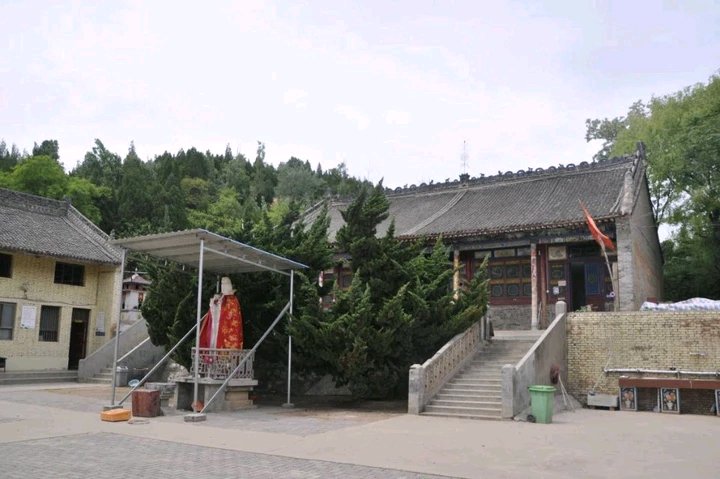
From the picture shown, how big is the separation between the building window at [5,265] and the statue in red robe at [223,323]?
41.0ft

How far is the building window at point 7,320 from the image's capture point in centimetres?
2225

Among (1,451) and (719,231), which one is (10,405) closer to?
(1,451)

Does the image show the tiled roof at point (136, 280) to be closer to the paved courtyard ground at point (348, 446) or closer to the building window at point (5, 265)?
the building window at point (5, 265)

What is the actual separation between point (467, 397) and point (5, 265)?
711 inches

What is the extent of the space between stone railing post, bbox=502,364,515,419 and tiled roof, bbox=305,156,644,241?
9.52 metres

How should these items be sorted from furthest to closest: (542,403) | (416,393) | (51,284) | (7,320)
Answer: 1. (51,284)
2. (7,320)
3. (416,393)
4. (542,403)

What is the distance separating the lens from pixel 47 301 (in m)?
23.8

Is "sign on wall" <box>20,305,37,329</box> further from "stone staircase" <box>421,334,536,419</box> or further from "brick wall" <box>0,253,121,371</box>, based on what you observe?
"stone staircase" <box>421,334,536,419</box>

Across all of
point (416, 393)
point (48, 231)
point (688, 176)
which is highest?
point (688, 176)

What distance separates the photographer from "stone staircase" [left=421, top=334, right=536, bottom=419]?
42.2 feet

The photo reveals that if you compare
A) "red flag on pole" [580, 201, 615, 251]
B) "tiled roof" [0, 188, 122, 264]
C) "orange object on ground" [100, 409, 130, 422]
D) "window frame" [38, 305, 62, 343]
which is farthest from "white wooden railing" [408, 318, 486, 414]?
"window frame" [38, 305, 62, 343]

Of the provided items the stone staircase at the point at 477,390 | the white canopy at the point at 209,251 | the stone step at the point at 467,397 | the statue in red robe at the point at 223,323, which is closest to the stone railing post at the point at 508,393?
the stone staircase at the point at 477,390

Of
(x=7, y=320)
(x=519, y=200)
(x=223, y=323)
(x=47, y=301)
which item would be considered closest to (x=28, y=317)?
(x=7, y=320)

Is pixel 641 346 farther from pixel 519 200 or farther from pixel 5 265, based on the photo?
pixel 5 265
